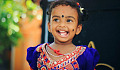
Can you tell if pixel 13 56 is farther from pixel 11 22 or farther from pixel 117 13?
pixel 117 13

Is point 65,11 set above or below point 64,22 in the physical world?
above

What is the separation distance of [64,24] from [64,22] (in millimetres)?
26

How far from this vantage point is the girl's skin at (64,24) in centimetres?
198

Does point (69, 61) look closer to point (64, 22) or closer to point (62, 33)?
point (62, 33)

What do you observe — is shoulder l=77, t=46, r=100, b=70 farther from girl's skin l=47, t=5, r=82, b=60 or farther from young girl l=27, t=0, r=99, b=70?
girl's skin l=47, t=5, r=82, b=60

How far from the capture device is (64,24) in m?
1.96

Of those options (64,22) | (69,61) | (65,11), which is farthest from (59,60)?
(65,11)

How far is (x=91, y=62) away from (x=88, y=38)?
0.98 meters

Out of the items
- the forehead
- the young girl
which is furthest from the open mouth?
the forehead

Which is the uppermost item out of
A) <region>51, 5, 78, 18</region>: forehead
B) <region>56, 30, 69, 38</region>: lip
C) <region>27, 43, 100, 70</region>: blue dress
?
<region>51, 5, 78, 18</region>: forehead

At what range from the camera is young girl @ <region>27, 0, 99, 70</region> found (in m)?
1.97

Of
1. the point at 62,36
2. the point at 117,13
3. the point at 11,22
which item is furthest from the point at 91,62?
the point at 11,22

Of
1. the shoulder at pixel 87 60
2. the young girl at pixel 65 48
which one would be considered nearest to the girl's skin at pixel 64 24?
the young girl at pixel 65 48

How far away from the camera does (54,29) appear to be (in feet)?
6.63
